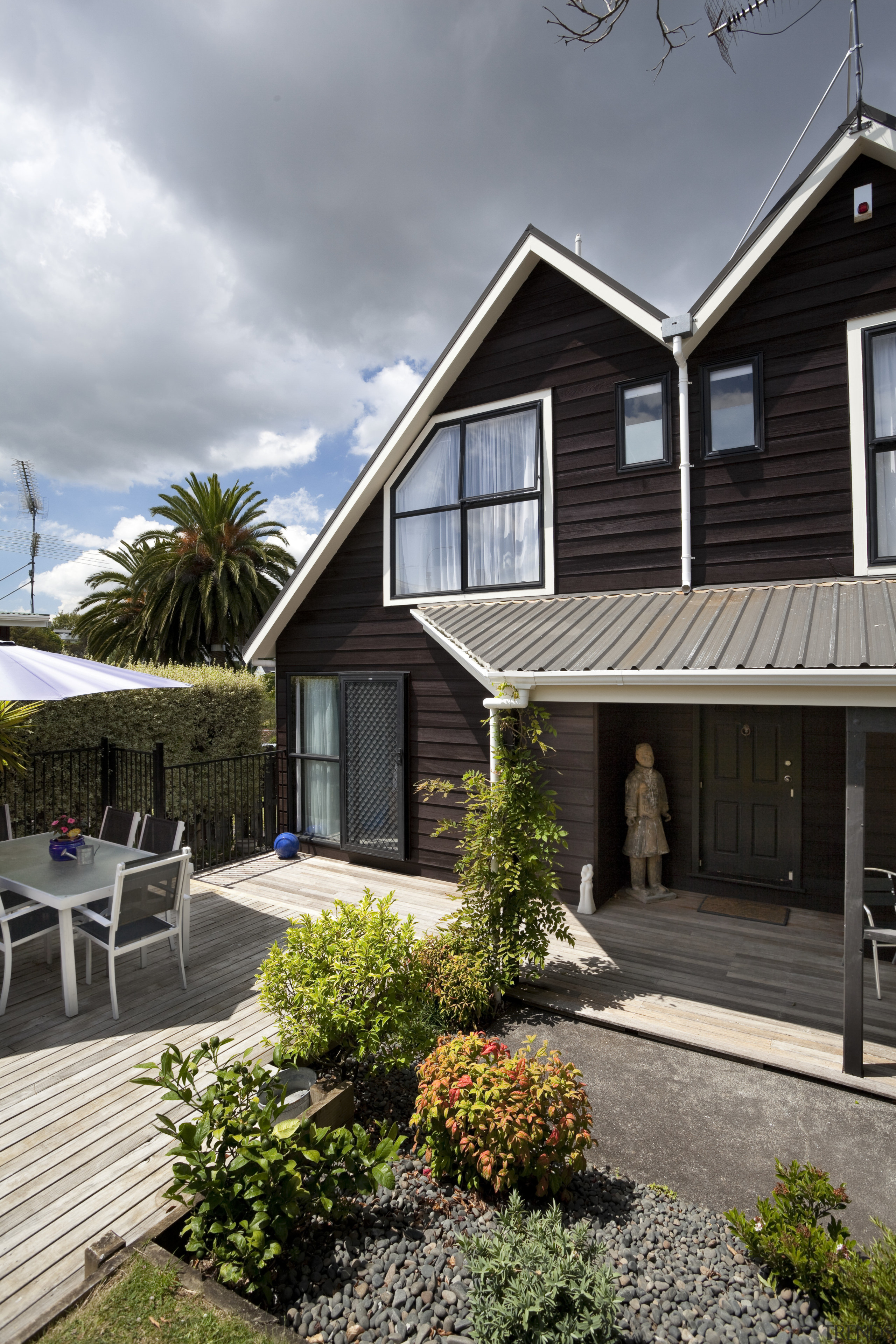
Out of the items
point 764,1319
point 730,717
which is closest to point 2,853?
point 764,1319

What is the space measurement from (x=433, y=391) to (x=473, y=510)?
1.42 meters

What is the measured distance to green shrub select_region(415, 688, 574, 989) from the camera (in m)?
4.43

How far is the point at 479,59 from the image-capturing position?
447 cm

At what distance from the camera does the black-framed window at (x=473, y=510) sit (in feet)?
22.4

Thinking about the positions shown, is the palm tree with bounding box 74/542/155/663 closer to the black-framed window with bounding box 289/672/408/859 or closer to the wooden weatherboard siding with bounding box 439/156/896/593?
the black-framed window with bounding box 289/672/408/859

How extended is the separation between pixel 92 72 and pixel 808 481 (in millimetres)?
6642

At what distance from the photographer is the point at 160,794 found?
7.26 metres

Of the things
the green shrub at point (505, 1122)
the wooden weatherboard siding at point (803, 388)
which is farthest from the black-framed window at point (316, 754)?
the green shrub at point (505, 1122)

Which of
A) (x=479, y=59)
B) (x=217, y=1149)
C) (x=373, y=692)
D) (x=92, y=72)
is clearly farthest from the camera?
(x=373, y=692)

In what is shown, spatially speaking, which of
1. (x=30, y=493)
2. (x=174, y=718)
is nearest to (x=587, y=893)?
(x=174, y=718)

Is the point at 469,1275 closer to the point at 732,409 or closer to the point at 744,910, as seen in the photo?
the point at 744,910

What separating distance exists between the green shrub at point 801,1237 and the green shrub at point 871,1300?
3.7 inches

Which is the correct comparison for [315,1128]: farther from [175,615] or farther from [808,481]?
[175,615]

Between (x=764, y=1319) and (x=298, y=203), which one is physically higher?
(x=298, y=203)
